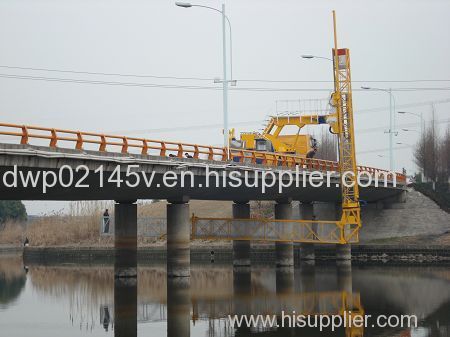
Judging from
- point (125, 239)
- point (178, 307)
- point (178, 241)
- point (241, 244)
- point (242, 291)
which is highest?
point (125, 239)

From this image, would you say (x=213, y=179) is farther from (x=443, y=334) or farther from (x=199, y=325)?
(x=443, y=334)

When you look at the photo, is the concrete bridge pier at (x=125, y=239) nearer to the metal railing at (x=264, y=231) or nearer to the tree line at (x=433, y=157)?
the metal railing at (x=264, y=231)

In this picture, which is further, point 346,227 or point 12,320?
point 346,227

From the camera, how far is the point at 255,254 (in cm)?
9169

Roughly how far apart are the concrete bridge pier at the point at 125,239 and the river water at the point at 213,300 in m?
1.40

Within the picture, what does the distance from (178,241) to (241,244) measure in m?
17.9

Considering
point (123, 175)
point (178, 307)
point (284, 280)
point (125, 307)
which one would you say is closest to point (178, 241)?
point (284, 280)

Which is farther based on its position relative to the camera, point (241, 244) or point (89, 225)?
point (89, 225)

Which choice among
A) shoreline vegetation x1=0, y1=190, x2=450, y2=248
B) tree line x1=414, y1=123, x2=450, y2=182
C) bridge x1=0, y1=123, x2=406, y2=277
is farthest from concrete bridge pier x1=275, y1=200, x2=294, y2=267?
tree line x1=414, y1=123, x2=450, y2=182

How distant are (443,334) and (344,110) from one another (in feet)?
149

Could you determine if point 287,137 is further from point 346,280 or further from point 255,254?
point 346,280

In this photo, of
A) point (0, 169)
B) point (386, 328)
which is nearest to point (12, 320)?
point (0, 169)

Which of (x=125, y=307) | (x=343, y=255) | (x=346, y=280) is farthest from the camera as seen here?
(x=343, y=255)

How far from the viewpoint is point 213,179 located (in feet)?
206
